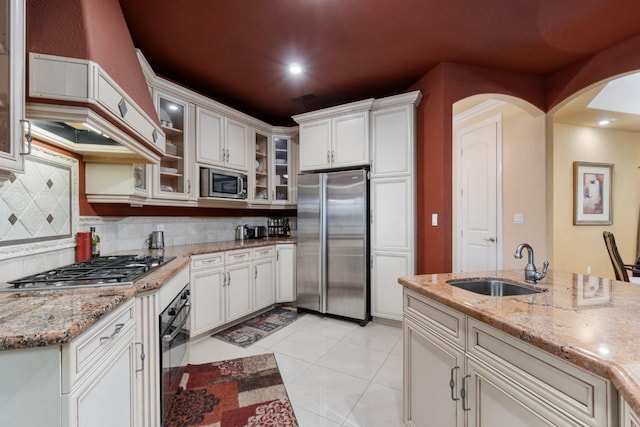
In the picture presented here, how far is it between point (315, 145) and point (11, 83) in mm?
2761

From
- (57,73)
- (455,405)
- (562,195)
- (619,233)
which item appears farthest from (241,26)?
(619,233)

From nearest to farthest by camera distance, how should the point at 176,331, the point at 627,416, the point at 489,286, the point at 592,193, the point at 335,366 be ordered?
the point at 627,416 < the point at 489,286 < the point at 176,331 < the point at 335,366 < the point at 592,193

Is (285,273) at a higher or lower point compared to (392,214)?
lower

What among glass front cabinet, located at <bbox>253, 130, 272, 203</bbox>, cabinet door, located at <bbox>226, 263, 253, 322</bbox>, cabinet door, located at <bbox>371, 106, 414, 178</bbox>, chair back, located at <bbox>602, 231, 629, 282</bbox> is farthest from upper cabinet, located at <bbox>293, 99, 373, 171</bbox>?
chair back, located at <bbox>602, 231, 629, 282</bbox>

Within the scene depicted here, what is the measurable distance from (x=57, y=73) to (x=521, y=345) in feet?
6.51

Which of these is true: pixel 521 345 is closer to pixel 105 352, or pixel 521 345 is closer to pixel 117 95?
pixel 105 352

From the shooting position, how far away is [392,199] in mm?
3139

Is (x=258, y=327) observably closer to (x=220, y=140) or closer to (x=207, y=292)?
(x=207, y=292)

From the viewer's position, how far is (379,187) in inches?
126

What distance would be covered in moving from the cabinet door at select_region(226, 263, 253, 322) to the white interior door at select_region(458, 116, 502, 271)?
3187 mm

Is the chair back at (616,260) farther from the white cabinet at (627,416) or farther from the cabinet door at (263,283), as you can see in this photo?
the cabinet door at (263,283)

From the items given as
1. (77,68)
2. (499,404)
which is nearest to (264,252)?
(77,68)

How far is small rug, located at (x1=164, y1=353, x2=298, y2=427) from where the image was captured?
1.75 metres

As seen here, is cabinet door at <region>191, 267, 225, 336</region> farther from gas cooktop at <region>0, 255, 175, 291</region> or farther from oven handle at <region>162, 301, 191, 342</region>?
gas cooktop at <region>0, 255, 175, 291</region>
